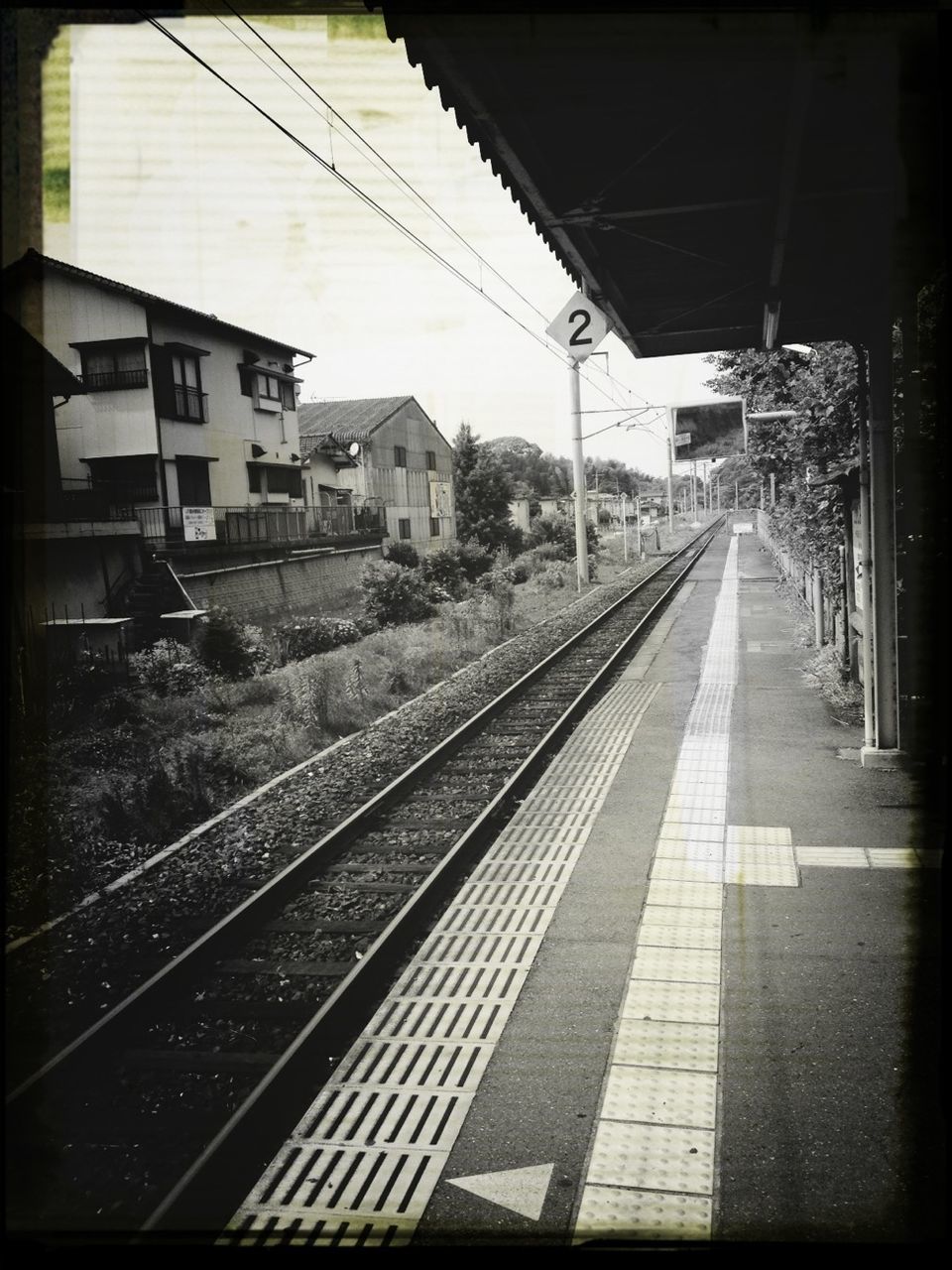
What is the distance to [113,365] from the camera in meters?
3.16

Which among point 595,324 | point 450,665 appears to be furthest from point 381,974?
point 450,665

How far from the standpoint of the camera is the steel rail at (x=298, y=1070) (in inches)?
78.4

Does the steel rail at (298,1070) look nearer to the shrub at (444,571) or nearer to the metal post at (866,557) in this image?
the shrub at (444,571)

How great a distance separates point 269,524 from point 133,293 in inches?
50.5

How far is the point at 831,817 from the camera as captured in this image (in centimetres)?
354

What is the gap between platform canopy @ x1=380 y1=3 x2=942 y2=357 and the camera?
7.29 feet

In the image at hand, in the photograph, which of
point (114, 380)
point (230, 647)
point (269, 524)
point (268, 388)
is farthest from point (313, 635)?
point (114, 380)

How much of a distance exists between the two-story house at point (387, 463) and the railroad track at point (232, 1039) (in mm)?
1558

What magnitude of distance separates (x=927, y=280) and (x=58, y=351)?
2.74m

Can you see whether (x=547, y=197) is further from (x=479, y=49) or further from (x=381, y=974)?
(x=381, y=974)

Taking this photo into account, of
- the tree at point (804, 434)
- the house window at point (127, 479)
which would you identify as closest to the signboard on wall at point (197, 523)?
the house window at point (127, 479)

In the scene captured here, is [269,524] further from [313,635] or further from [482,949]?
[482,949]

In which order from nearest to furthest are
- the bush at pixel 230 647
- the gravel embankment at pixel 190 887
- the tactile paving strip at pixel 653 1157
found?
the tactile paving strip at pixel 653 1157 < the gravel embankment at pixel 190 887 < the bush at pixel 230 647

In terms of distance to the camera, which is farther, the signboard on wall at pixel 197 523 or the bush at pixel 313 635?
the bush at pixel 313 635
